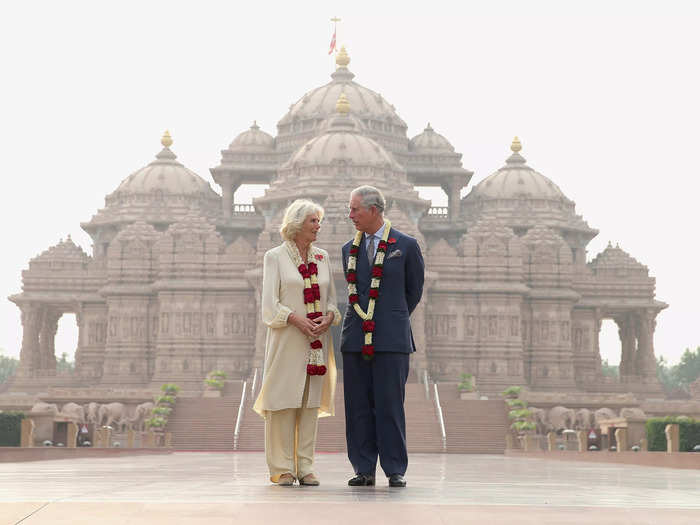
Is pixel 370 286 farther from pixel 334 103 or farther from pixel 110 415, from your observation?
pixel 334 103

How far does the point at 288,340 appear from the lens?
12336mm

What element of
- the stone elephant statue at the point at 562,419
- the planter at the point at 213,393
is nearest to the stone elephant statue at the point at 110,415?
the planter at the point at 213,393

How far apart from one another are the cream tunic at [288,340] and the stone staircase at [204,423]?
3233 centimetres

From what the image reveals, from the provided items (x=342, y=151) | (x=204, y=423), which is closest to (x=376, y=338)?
(x=204, y=423)

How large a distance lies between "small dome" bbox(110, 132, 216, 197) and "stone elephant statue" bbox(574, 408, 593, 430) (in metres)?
34.6

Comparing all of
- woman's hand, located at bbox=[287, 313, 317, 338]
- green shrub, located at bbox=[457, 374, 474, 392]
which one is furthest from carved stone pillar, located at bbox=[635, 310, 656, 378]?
woman's hand, located at bbox=[287, 313, 317, 338]

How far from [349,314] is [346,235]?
4930 centimetres

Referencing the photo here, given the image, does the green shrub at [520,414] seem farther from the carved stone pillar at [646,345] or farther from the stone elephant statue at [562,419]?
the carved stone pillar at [646,345]

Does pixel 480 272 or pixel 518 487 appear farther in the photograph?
pixel 480 272

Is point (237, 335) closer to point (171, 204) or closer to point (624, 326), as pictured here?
point (171, 204)

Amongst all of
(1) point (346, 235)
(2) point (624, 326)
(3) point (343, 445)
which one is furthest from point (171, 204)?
(3) point (343, 445)

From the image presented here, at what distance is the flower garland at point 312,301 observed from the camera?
40.2ft

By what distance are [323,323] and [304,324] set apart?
0.18 meters

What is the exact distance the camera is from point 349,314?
1236 cm
